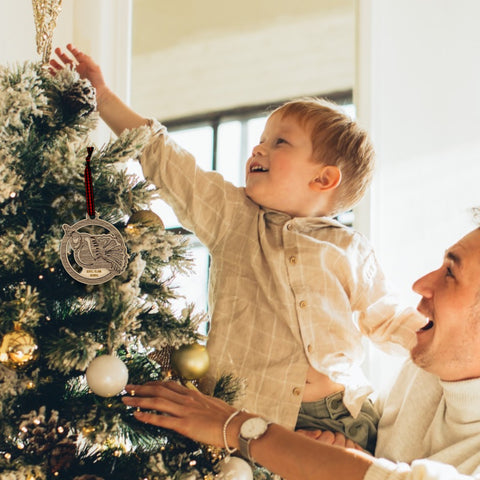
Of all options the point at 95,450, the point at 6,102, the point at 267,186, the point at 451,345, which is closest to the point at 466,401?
the point at 451,345

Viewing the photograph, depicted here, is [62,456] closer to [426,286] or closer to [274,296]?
[274,296]

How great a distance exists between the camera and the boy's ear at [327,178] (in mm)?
1439

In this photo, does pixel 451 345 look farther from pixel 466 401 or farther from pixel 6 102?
pixel 6 102

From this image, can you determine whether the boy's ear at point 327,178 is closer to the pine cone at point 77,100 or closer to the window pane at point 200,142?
the pine cone at point 77,100

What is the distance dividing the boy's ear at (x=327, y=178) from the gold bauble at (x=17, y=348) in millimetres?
737

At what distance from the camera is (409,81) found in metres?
1.90

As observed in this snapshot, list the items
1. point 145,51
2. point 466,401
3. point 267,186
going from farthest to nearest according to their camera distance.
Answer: point 145,51, point 267,186, point 466,401

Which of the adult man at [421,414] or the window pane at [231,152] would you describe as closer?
the adult man at [421,414]

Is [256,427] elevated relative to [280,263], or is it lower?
lower

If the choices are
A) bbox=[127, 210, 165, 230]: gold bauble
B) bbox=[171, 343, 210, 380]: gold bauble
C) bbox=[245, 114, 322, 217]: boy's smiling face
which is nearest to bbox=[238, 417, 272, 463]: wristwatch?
bbox=[171, 343, 210, 380]: gold bauble

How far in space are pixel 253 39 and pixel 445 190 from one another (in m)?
1.22

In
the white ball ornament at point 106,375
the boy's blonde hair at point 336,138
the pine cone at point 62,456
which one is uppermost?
the boy's blonde hair at point 336,138

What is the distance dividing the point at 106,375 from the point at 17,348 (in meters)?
0.12

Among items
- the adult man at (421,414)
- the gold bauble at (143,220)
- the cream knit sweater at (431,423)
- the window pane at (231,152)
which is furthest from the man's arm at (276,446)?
the window pane at (231,152)
